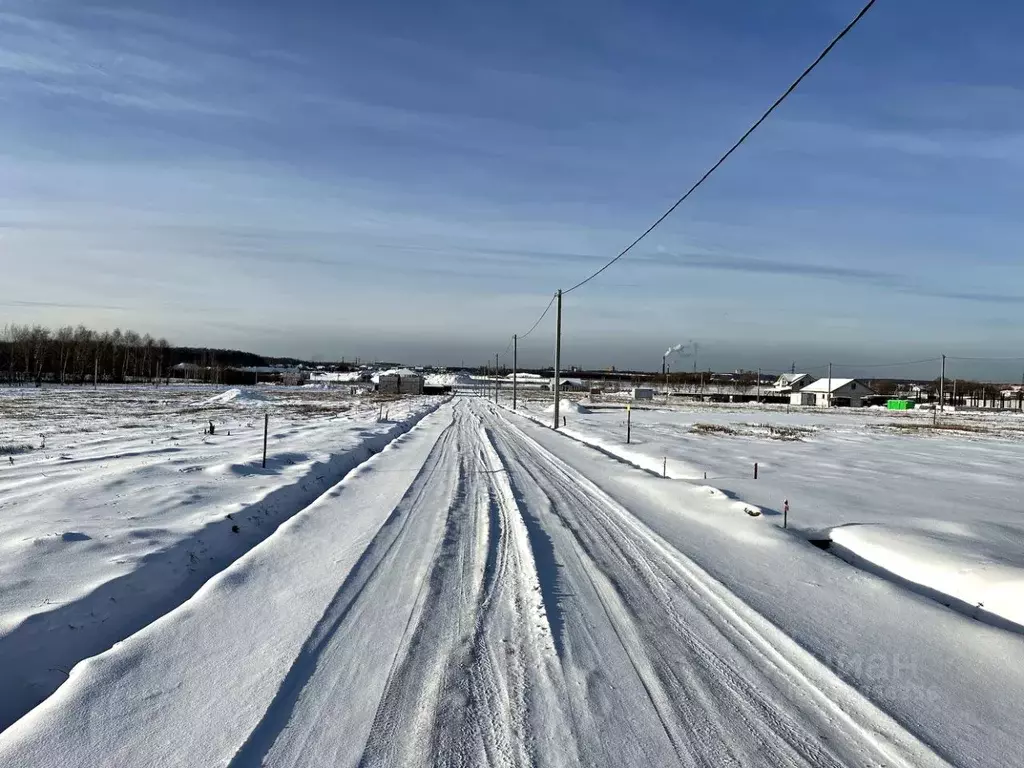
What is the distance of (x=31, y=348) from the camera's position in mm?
102875

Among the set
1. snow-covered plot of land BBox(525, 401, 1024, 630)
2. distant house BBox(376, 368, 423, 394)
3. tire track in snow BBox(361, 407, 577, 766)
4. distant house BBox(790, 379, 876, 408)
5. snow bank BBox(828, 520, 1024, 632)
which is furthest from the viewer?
distant house BBox(790, 379, 876, 408)

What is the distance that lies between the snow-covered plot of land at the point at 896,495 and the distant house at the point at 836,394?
226 feet

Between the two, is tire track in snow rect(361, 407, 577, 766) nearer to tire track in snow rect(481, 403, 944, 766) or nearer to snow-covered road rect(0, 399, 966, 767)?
snow-covered road rect(0, 399, 966, 767)

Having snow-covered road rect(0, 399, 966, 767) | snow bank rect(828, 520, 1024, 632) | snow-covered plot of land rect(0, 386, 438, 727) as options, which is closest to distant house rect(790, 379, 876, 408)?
snow bank rect(828, 520, 1024, 632)

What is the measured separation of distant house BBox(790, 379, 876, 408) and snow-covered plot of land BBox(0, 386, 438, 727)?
301 feet

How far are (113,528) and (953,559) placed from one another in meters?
10.7

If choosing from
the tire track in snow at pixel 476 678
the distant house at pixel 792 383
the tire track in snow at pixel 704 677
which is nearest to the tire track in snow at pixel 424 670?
the tire track in snow at pixel 476 678

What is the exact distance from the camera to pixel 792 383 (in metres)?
122

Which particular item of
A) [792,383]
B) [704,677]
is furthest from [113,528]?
[792,383]

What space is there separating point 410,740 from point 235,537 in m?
5.80

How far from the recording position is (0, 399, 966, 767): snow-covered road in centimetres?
376

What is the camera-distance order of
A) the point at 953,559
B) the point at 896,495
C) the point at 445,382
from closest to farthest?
1. the point at 953,559
2. the point at 896,495
3. the point at 445,382

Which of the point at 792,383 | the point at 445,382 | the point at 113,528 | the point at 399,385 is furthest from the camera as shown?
the point at 445,382

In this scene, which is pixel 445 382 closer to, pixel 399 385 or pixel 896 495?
pixel 399 385
